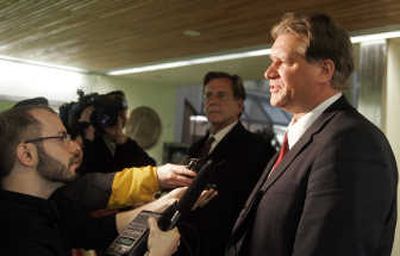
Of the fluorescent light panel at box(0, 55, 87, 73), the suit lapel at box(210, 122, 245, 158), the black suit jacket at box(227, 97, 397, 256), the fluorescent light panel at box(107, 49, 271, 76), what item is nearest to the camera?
the black suit jacket at box(227, 97, 397, 256)

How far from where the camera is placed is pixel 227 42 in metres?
3.67

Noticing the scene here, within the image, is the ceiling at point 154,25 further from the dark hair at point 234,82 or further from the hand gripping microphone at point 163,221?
the hand gripping microphone at point 163,221

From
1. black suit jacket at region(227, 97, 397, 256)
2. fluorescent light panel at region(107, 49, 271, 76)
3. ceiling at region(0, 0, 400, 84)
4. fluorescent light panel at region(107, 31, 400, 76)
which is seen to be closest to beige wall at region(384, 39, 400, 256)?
fluorescent light panel at region(107, 31, 400, 76)

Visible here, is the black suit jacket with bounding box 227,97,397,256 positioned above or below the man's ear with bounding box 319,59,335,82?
below

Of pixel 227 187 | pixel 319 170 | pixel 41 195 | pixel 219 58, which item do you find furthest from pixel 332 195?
pixel 219 58

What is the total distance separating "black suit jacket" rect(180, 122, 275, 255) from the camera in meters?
2.34

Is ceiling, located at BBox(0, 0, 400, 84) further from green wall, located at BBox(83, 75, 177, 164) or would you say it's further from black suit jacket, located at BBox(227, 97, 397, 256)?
black suit jacket, located at BBox(227, 97, 397, 256)

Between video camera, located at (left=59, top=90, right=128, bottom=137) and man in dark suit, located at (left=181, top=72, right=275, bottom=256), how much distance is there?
49 centimetres

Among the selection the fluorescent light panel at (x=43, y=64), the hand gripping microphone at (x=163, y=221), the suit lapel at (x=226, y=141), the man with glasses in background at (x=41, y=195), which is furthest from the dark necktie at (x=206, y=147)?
the fluorescent light panel at (x=43, y=64)

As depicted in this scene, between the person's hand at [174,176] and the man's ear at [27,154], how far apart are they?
487 millimetres

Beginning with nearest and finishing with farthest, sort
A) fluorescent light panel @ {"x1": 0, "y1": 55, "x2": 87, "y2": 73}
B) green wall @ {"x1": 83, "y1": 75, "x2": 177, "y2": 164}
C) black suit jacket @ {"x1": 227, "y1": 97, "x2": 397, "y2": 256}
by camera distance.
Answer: black suit jacket @ {"x1": 227, "y1": 97, "x2": 397, "y2": 256} < fluorescent light panel @ {"x1": 0, "y1": 55, "x2": 87, "y2": 73} < green wall @ {"x1": 83, "y1": 75, "x2": 177, "y2": 164}

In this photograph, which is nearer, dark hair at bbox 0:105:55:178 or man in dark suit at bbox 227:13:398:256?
man in dark suit at bbox 227:13:398:256

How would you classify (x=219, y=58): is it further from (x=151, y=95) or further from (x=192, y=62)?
(x=151, y=95)

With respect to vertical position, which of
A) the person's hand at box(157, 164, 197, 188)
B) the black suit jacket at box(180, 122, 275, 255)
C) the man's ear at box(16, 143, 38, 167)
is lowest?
the black suit jacket at box(180, 122, 275, 255)
